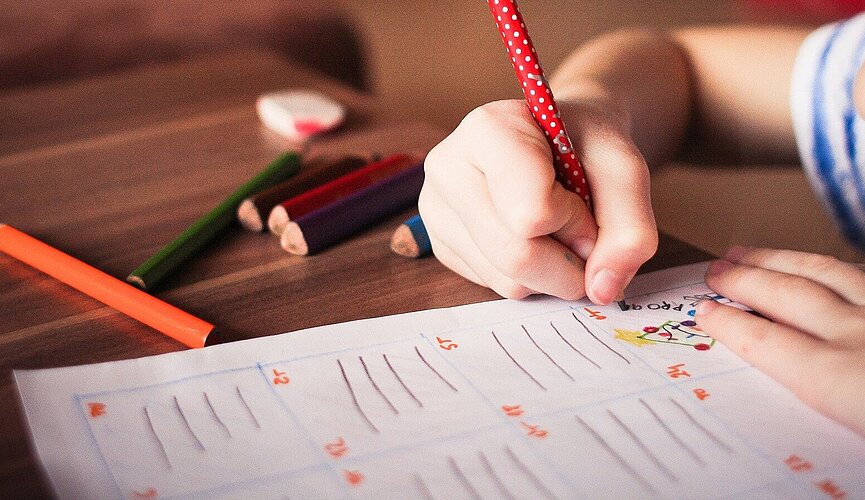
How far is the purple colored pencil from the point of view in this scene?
0.51 metres

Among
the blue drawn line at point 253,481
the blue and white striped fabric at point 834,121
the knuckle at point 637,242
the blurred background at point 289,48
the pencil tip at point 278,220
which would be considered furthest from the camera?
the blurred background at point 289,48

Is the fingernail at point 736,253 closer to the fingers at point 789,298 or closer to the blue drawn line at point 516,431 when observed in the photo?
the fingers at point 789,298

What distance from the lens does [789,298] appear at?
42 centimetres

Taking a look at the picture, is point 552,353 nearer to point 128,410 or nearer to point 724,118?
point 128,410

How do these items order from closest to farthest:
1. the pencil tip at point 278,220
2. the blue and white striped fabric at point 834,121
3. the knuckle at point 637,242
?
the knuckle at point 637,242
the pencil tip at point 278,220
the blue and white striped fabric at point 834,121

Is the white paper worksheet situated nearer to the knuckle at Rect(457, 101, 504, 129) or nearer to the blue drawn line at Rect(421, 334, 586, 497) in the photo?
the blue drawn line at Rect(421, 334, 586, 497)

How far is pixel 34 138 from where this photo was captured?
0.71 meters

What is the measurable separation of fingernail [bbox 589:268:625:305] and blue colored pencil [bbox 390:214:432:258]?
0.12 metres

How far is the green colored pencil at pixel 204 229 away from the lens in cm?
47

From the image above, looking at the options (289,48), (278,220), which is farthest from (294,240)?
(289,48)

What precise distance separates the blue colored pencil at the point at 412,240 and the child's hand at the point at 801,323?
17 cm

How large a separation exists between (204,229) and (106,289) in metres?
0.08

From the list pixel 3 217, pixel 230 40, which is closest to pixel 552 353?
pixel 3 217

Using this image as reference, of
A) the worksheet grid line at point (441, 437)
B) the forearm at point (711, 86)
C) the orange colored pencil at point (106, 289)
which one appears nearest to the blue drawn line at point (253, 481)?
the worksheet grid line at point (441, 437)
